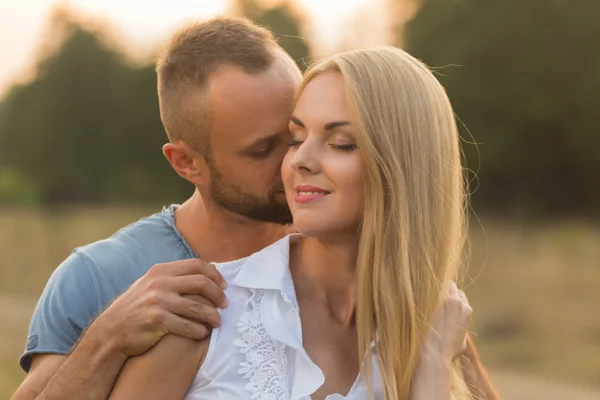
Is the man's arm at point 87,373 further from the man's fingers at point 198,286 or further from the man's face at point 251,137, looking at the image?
the man's face at point 251,137

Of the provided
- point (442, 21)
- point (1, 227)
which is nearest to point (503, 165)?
point (442, 21)

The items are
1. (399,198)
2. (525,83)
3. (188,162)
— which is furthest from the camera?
(525,83)

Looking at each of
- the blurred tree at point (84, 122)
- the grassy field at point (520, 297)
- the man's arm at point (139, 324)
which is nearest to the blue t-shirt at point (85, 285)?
the man's arm at point (139, 324)

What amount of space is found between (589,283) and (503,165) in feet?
18.1

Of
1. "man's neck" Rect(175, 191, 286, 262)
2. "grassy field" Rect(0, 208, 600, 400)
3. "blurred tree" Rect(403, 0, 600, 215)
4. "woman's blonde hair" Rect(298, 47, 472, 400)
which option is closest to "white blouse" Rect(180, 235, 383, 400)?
"woman's blonde hair" Rect(298, 47, 472, 400)

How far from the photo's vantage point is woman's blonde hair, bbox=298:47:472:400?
96.6 inches

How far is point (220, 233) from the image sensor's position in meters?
3.18

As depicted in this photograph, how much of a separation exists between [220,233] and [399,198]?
879mm

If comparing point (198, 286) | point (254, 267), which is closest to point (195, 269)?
point (198, 286)

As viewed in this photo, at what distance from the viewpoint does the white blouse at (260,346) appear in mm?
2359

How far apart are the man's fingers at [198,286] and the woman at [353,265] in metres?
0.08

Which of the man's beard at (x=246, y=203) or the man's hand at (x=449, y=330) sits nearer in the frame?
the man's hand at (x=449, y=330)

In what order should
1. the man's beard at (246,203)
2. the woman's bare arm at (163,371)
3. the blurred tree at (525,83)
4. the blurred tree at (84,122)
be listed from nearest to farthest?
the woman's bare arm at (163,371)
the man's beard at (246,203)
the blurred tree at (525,83)
the blurred tree at (84,122)

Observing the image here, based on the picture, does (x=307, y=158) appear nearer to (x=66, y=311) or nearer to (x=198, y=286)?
(x=198, y=286)
